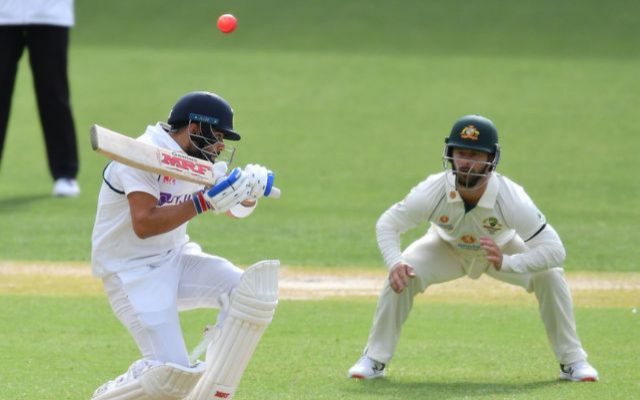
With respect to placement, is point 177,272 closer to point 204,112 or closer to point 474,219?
point 204,112

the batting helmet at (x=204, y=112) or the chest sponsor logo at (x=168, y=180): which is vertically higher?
the batting helmet at (x=204, y=112)

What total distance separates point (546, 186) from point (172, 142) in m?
7.24

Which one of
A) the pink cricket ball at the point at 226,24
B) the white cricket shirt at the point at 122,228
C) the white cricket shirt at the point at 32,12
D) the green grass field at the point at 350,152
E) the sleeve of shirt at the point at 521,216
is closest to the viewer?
the white cricket shirt at the point at 122,228

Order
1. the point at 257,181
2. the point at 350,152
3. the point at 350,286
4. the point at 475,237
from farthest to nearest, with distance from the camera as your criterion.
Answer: the point at 350,152 < the point at 350,286 < the point at 475,237 < the point at 257,181

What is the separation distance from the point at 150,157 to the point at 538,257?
204 centimetres

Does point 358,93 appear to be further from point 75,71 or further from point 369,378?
point 369,378

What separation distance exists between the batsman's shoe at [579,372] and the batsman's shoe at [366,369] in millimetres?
908

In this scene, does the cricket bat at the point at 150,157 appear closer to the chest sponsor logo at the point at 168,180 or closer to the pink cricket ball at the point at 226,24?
the chest sponsor logo at the point at 168,180

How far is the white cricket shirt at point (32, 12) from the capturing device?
1141cm

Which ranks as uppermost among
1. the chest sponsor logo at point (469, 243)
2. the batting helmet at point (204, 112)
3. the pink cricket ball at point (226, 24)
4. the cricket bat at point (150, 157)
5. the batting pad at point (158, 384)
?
the pink cricket ball at point (226, 24)

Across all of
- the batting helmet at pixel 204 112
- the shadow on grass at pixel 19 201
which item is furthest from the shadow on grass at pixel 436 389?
the shadow on grass at pixel 19 201

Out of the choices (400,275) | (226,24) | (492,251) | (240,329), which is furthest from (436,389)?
(226,24)

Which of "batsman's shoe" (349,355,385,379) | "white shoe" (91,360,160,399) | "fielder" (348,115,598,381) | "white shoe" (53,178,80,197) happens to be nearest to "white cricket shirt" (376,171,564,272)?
"fielder" (348,115,598,381)

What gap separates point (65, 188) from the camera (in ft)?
39.7
